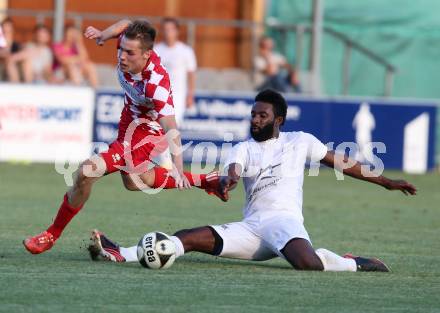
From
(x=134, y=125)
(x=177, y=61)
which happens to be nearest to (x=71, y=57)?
(x=177, y=61)

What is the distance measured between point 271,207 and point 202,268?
2.28ft

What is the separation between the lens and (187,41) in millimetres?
22516

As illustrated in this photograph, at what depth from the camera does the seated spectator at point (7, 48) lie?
63.6ft

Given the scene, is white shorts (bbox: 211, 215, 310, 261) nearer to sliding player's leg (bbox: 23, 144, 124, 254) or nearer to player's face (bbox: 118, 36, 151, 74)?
sliding player's leg (bbox: 23, 144, 124, 254)

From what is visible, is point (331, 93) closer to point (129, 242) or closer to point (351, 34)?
point (351, 34)

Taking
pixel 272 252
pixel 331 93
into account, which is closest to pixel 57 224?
pixel 272 252

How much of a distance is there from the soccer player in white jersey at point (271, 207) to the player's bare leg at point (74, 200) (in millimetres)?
437

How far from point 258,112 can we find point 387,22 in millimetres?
15689

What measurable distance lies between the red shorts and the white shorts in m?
1.11

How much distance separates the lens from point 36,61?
Result: 66.8ft

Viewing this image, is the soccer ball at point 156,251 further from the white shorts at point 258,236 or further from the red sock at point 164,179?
the red sock at point 164,179

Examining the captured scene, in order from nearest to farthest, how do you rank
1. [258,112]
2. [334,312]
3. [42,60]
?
[334,312]
[258,112]
[42,60]

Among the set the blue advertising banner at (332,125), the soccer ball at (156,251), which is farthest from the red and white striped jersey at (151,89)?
the blue advertising banner at (332,125)

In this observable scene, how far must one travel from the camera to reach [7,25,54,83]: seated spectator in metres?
20.0
